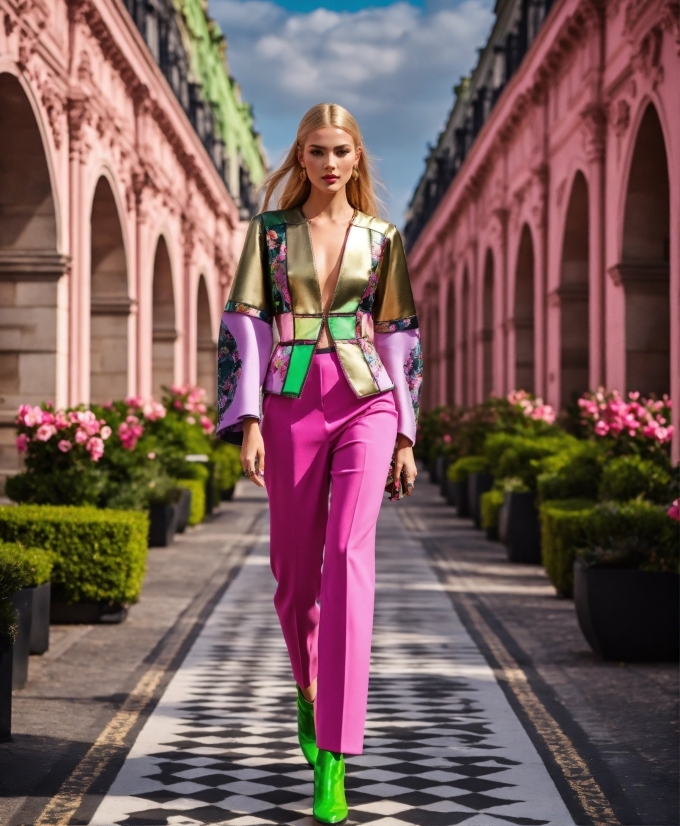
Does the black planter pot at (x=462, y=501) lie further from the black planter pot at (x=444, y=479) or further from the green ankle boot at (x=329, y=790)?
the green ankle boot at (x=329, y=790)

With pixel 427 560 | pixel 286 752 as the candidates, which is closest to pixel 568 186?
pixel 427 560

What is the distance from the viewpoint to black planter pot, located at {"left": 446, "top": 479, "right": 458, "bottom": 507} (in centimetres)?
2357

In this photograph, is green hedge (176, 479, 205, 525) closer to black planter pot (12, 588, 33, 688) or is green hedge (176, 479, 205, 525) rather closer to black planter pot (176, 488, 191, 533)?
black planter pot (176, 488, 191, 533)

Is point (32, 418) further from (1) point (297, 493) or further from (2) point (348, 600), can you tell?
(2) point (348, 600)

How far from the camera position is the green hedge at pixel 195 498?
18531 millimetres

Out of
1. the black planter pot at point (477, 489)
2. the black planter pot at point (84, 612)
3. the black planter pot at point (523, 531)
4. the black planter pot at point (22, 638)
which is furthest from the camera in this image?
the black planter pot at point (477, 489)

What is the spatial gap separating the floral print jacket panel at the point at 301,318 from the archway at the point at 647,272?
1387cm

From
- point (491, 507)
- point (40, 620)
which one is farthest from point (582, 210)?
point (40, 620)

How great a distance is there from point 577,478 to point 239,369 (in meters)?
8.61

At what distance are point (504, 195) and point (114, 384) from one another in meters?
11.1

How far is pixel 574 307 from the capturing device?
22859 mm

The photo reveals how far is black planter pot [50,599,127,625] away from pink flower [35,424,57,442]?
1951 mm

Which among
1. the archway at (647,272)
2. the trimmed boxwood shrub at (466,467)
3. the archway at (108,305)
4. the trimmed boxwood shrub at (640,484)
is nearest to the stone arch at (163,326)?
the archway at (108,305)

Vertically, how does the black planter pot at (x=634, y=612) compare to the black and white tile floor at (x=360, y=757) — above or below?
above
